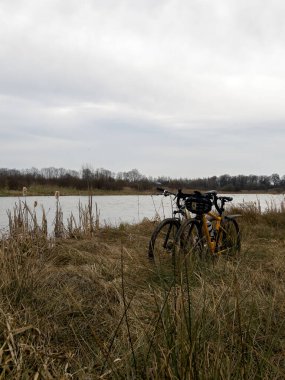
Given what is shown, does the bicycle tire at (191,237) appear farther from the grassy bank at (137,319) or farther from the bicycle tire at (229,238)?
the bicycle tire at (229,238)

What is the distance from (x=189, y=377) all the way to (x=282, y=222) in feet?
30.9

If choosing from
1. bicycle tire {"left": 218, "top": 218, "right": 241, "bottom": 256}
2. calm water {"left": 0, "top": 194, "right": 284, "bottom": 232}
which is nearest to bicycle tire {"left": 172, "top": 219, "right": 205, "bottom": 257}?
bicycle tire {"left": 218, "top": 218, "right": 241, "bottom": 256}

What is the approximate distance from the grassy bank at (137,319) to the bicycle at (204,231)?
320 mm

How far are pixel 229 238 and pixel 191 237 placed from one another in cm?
96

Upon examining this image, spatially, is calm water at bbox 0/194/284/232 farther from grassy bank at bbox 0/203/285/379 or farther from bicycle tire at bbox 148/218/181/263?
grassy bank at bbox 0/203/285/379

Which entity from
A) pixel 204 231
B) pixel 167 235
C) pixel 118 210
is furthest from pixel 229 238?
pixel 118 210

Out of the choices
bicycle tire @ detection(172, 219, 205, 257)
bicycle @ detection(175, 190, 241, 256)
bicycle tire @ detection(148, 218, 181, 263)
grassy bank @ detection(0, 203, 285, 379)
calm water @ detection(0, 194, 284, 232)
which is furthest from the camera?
calm water @ detection(0, 194, 284, 232)

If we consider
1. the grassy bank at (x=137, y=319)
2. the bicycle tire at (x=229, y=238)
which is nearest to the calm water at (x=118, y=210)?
the bicycle tire at (x=229, y=238)

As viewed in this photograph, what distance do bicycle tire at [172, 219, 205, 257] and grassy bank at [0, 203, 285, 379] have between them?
0.94ft

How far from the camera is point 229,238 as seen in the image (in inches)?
208

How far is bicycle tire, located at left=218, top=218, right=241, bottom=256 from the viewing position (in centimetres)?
505

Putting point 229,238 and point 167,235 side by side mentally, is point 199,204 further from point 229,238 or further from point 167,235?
point 229,238

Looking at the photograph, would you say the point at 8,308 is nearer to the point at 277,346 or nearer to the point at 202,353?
the point at 202,353

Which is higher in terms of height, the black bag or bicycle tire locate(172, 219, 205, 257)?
the black bag
